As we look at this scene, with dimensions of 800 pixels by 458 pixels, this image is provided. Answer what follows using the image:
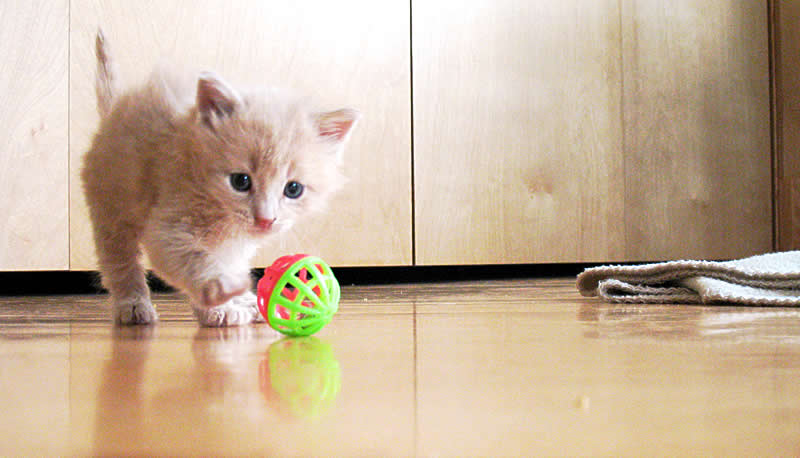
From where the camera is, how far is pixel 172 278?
Result: 3.58 ft

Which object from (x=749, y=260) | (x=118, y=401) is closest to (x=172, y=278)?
(x=118, y=401)

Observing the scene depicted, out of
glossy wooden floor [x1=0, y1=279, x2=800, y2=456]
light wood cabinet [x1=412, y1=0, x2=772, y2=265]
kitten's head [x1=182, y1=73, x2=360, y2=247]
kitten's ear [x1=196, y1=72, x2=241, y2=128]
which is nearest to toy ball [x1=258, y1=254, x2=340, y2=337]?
glossy wooden floor [x1=0, y1=279, x2=800, y2=456]

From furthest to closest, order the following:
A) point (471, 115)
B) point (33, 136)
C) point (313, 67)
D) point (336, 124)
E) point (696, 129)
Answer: point (696, 129), point (471, 115), point (313, 67), point (33, 136), point (336, 124)

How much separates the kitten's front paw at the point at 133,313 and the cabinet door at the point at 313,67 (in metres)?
0.81

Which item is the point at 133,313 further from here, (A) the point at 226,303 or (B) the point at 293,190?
(B) the point at 293,190

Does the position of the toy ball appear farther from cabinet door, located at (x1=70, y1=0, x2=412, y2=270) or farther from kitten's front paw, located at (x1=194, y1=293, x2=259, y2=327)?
cabinet door, located at (x1=70, y1=0, x2=412, y2=270)

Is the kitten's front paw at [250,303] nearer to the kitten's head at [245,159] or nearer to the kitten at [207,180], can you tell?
the kitten at [207,180]

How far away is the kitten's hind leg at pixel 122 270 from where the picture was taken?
126cm

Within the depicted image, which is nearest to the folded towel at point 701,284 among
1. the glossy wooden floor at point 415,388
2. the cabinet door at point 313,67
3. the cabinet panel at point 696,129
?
the glossy wooden floor at point 415,388

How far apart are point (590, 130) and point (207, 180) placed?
1.80 metres

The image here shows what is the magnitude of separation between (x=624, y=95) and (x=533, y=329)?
184 centimetres

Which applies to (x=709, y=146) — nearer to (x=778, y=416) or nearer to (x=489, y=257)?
(x=489, y=257)

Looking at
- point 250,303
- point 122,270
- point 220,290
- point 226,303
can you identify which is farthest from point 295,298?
point 122,270

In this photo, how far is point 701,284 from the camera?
4.50 ft
